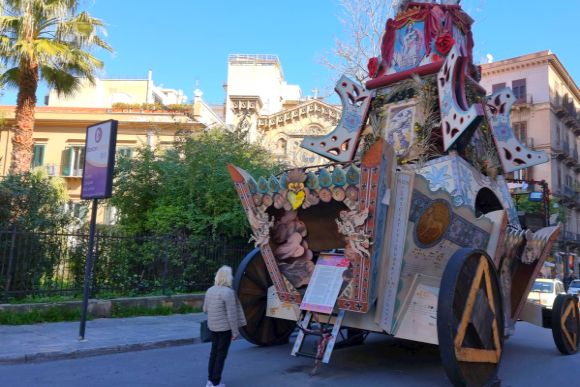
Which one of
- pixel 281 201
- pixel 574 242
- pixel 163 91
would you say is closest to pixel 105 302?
pixel 281 201

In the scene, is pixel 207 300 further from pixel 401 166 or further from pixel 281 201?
pixel 401 166

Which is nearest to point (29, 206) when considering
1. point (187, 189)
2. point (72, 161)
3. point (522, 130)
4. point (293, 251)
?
point (187, 189)

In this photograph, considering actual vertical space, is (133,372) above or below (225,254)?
below

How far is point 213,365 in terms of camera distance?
19.4 feet

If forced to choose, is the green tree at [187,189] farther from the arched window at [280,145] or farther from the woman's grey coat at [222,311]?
the arched window at [280,145]

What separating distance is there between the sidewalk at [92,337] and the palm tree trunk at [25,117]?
30.5 feet

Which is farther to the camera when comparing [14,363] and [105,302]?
[105,302]

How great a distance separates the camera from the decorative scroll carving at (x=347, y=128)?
1040 cm

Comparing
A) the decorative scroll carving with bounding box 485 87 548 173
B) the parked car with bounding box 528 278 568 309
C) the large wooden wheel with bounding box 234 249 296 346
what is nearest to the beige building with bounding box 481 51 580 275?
the parked car with bounding box 528 278 568 309

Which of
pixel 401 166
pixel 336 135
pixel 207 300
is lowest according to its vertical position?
pixel 207 300

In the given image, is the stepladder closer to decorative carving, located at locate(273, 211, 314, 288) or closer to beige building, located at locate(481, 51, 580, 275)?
decorative carving, located at locate(273, 211, 314, 288)

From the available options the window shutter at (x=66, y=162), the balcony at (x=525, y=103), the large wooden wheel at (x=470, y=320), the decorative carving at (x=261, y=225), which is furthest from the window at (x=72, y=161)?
the balcony at (x=525, y=103)

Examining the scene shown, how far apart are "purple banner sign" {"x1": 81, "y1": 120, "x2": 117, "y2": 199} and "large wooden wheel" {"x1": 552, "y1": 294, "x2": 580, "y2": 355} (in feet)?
26.7

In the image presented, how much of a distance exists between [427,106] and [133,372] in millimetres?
6615
